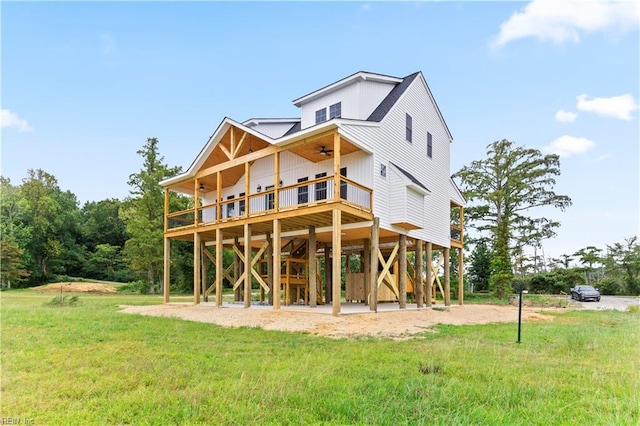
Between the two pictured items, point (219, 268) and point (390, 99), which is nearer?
point (219, 268)

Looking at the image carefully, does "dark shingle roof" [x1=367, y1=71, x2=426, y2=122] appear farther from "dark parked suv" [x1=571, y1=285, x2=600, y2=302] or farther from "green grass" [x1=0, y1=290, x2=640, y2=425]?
"dark parked suv" [x1=571, y1=285, x2=600, y2=302]

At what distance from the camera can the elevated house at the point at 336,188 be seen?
556 inches

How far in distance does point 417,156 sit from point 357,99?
406cm

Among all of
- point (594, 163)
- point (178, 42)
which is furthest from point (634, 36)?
point (594, 163)

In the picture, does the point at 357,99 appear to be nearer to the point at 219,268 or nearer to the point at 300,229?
the point at 300,229

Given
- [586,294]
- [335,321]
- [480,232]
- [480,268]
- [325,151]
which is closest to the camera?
[335,321]

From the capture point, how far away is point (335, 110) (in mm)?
17875

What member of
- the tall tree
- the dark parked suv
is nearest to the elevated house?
the tall tree

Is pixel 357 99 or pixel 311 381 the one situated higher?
pixel 357 99

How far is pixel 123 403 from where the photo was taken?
4020mm

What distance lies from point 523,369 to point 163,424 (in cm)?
497

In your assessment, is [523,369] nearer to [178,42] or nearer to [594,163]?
[178,42]

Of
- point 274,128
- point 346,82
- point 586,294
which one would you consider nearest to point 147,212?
point 274,128

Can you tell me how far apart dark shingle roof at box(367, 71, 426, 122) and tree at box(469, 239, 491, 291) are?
21492 millimetres
